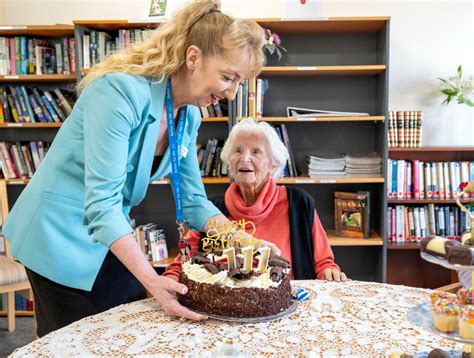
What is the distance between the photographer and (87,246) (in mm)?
1603

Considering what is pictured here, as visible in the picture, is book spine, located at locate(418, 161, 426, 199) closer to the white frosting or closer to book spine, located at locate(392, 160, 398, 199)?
book spine, located at locate(392, 160, 398, 199)

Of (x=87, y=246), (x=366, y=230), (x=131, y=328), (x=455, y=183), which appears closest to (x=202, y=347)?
(x=131, y=328)

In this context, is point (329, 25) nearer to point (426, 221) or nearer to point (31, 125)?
point (426, 221)

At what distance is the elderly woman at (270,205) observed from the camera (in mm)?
2307

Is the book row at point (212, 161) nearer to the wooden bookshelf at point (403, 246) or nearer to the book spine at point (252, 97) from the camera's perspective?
the book spine at point (252, 97)

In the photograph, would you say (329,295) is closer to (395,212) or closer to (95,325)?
(95,325)

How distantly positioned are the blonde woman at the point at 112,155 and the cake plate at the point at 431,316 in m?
0.54

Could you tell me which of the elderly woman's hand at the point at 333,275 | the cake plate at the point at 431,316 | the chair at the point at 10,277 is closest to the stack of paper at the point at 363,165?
the elderly woman's hand at the point at 333,275

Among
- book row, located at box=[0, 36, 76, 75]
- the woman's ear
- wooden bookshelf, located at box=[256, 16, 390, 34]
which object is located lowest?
the woman's ear

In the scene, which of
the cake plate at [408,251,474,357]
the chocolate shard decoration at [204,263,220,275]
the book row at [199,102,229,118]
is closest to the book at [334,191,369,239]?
→ the book row at [199,102,229,118]

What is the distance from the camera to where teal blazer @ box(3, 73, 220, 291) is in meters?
1.39

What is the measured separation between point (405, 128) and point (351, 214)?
681mm

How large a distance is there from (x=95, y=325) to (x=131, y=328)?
10cm

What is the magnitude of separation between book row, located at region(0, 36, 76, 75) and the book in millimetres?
2054
